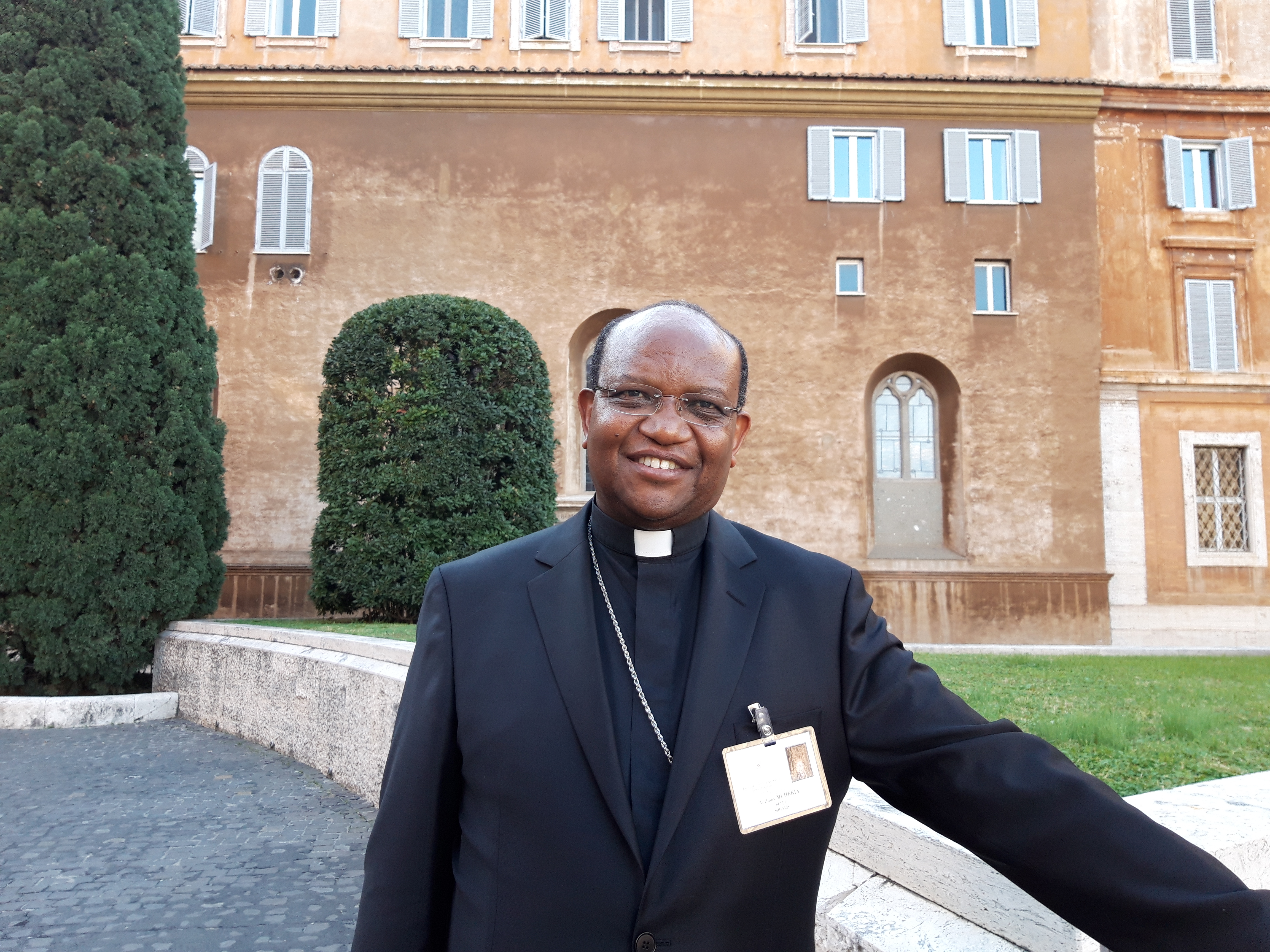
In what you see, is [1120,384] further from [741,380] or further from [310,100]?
[741,380]

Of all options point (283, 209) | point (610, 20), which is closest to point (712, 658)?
point (283, 209)

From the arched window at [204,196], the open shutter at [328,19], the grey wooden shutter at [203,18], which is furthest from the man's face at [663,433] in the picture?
the grey wooden shutter at [203,18]

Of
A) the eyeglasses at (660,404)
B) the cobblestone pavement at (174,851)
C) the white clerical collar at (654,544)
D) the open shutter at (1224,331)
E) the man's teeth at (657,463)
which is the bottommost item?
the cobblestone pavement at (174,851)

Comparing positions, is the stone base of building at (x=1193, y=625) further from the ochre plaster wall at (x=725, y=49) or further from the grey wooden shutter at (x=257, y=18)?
the grey wooden shutter at (x=257, y=18)

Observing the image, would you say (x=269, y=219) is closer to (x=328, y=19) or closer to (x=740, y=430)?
(x=328, y=19)

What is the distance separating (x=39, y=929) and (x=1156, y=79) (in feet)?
65.6

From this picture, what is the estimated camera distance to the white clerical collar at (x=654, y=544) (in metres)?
1.80

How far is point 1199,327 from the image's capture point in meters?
17.1

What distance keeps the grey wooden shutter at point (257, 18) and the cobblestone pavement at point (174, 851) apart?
13415 millimetres

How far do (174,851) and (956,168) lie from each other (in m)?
16.0

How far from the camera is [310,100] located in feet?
53.7

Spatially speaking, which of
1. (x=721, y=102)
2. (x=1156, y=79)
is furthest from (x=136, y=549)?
(x=1156, y=79)

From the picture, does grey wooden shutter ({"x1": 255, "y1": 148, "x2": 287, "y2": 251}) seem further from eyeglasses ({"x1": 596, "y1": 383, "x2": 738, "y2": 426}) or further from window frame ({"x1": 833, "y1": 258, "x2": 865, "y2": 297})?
eyeglasses ({"x1": 596, "y1": 383, "x2": 738, "y2": 426})

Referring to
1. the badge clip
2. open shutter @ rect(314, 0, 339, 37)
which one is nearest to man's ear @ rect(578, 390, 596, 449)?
the badge clip
